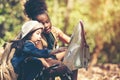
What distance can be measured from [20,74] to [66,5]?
14.1m

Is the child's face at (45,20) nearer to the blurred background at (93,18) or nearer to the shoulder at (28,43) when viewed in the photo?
the shoulder at (28,43)

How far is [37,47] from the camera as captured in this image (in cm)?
787

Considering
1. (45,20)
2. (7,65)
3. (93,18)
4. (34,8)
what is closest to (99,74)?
(34,8)

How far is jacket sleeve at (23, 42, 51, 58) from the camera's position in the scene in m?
7.47

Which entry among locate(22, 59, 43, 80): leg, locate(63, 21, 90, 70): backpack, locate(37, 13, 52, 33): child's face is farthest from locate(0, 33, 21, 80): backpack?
locate(63, 21, 90, 70): backpack

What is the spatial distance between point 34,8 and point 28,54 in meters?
1.35

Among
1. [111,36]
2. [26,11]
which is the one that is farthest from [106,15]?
[26,11]

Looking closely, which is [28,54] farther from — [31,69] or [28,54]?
[31,69]

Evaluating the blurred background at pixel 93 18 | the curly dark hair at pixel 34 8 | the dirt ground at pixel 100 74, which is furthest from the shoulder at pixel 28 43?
the blurred background at pixel 93 18

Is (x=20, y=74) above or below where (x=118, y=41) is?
above

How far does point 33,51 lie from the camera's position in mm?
7469

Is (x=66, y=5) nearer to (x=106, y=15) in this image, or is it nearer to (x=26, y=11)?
(x=106, y=15)

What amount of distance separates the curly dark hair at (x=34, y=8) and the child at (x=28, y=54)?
70cm

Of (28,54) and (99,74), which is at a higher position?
(28,54)
